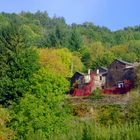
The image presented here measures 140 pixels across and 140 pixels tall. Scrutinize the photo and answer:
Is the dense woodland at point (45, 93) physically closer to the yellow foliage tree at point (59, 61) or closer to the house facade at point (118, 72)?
the yellow foliage tree at point (59, 61)

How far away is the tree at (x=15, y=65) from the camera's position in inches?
2036

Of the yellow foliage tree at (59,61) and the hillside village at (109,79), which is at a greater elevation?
the yellow foliage tree at (59,61)

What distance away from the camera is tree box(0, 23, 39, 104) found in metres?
51.7

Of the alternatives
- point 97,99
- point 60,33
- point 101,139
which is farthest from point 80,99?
point 60,33

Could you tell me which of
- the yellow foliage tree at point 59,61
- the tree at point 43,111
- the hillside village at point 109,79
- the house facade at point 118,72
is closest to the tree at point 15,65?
the yellow foliage tree at point 59,61

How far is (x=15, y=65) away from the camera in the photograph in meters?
55.8

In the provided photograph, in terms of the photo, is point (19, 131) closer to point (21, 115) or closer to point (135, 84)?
point (21, 115)

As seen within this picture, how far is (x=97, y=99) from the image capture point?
51.3 m

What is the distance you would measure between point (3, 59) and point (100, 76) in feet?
45.1

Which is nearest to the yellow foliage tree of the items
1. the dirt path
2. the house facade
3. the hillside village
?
the hillside village

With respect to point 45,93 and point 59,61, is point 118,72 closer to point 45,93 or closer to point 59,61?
point 59,61

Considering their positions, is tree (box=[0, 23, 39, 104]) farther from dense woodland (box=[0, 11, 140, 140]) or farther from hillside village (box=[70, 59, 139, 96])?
hillside village (box=[70, 59, 139, 96])

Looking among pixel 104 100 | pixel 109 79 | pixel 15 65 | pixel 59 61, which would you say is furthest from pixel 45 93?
pixel 59 61

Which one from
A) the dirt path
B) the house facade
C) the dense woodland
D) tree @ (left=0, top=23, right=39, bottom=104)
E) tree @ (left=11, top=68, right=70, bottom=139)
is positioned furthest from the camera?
the house facade
